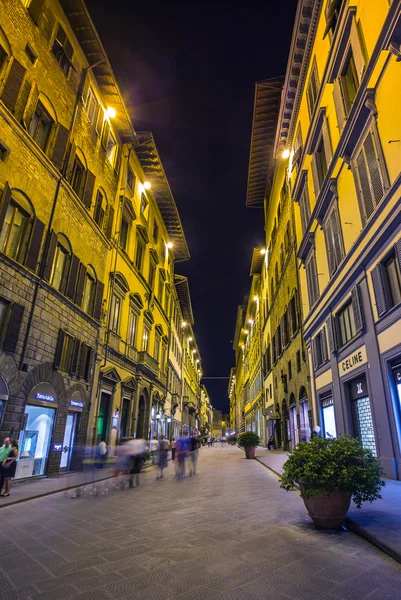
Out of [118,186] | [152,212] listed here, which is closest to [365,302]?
[118,186]

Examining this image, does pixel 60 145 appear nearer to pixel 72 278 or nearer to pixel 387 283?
pixel 72 278

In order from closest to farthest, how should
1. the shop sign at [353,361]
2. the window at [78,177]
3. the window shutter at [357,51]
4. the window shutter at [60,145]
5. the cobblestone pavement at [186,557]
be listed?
1. the cobblestone pavement at [186,557]
2. the shop sign at [353,361]
3. the window shutter at [357,51]
4. the window shutter at [60,145]
5. the window at [78,177]

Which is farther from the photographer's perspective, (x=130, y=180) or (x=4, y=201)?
(x=130, y=180)

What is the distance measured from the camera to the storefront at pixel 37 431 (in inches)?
480

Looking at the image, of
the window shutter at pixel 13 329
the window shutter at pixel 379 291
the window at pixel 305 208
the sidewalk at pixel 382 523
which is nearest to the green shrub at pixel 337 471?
the sidewalk at pixel 382 523

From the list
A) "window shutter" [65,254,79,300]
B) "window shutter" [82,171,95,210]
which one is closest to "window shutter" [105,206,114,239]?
"window shutter" [82,171,95,210]

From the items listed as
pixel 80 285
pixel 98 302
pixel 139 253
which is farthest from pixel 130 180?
pixel 80 285

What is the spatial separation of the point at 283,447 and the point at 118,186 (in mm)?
21272

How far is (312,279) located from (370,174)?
8.07 meters

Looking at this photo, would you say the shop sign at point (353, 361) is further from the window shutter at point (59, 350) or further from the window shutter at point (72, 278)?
the window shutter at point (72, 278)

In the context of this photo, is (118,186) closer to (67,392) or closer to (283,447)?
(67,392)

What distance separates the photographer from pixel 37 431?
13.1 meters

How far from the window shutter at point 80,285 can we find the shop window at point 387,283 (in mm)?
11573

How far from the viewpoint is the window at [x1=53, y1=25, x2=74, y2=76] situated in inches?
620
